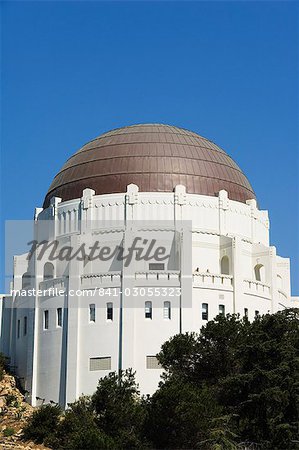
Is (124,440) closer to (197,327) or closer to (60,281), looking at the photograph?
(197,327)

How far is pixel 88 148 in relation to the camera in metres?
66.9

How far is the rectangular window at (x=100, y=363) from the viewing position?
2175 inches

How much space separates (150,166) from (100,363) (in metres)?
15.7

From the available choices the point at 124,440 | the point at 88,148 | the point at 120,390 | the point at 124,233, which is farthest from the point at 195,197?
the point at 124,440

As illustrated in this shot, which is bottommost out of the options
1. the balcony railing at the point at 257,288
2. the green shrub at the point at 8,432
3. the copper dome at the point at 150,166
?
the green shrub at the point at 8,432

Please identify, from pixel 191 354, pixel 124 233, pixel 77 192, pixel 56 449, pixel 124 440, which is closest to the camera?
pixel 124 440

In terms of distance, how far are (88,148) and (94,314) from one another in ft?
51.8

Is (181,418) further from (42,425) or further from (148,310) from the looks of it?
(148,310)


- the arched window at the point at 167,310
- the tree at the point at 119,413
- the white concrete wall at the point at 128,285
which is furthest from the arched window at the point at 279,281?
the tree at the point at 119,413

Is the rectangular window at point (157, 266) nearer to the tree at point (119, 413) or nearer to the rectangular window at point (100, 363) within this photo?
the rectangular window at point (100, 363)

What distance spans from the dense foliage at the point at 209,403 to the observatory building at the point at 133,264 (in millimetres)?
6835

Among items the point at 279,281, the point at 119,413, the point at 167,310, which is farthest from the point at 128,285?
the point at 279,281

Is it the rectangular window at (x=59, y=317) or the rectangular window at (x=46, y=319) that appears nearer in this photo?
the rectangular window at (x=59, y=317)

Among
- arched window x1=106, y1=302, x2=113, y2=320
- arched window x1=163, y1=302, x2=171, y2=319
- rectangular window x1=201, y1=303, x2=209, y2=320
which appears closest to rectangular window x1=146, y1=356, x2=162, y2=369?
arched window x1=163, y1=302, x2=171, y2=319
